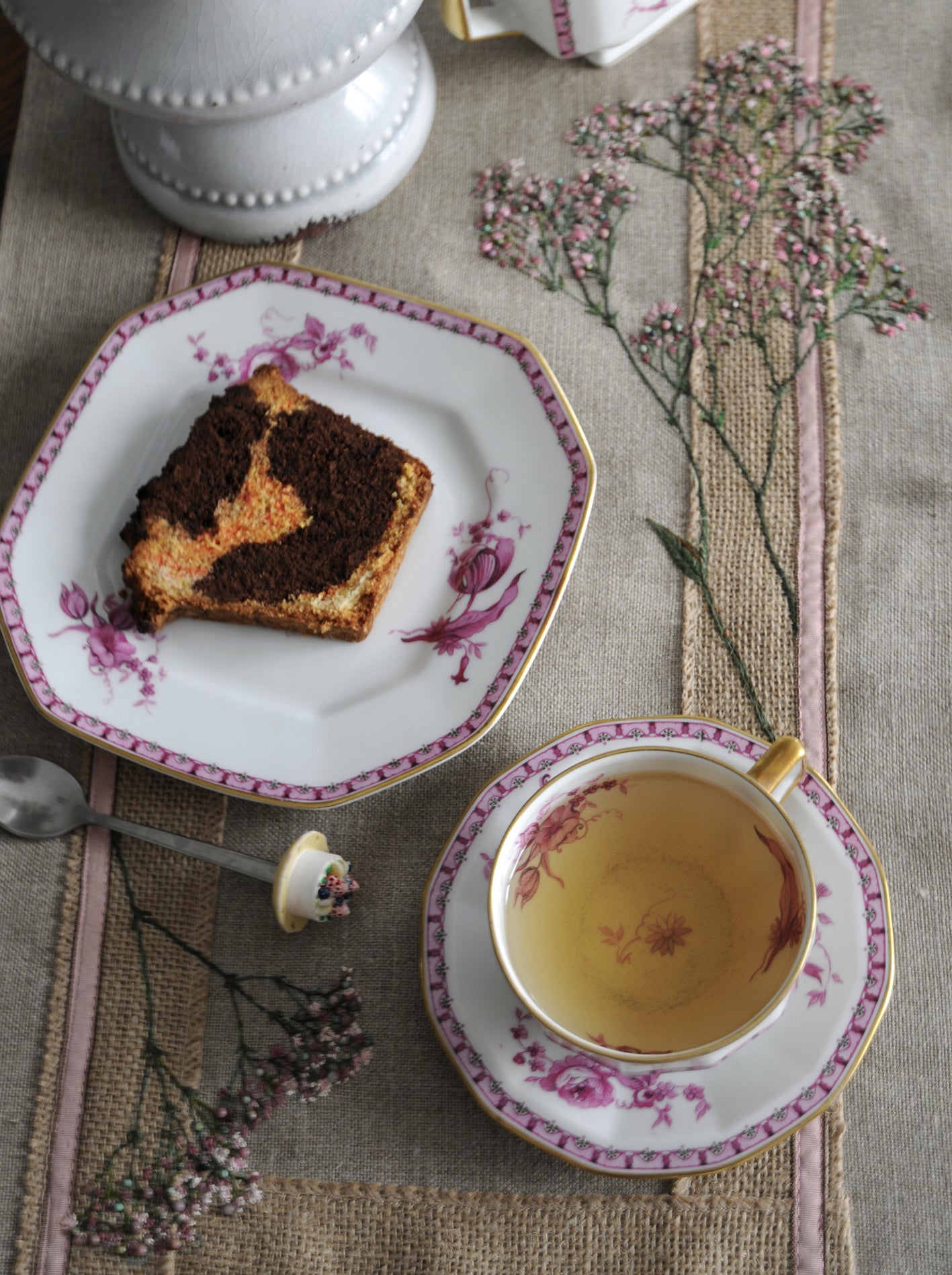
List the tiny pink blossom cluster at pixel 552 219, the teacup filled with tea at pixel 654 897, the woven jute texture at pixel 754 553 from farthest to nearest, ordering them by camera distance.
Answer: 1. the tiny pink blossom cluster at pixel 552 219
2. the woven jute texture at pixel 754 553
3. the teacup filled with tea at pixel 654 897

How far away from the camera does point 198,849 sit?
3.16 feet

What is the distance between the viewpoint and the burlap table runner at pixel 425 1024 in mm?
898

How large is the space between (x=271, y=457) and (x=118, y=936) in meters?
0.49

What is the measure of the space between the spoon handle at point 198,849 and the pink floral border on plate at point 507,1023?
166 millimetres

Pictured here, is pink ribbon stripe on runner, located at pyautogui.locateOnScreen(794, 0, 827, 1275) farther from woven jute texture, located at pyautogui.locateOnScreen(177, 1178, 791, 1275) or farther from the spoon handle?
the spoon handle

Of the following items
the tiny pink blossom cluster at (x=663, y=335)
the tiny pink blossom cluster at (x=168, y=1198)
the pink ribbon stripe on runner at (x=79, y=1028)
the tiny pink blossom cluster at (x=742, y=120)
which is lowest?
the tiny pink blossom cluster at (x=168, y=1198)

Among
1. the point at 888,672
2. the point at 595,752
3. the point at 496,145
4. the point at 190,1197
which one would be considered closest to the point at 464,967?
the point at 595,752

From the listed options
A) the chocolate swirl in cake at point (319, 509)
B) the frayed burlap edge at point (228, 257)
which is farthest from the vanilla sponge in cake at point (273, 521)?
the frayed burlap edge at point (228, 257)

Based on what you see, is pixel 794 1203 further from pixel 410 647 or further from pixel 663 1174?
pixel 410 647

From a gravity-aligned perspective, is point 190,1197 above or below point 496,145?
below

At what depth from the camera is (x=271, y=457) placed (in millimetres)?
1024

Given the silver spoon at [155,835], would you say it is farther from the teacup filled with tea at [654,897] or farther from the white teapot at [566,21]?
the white teapot at [566,21]

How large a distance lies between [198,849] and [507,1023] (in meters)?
0.33

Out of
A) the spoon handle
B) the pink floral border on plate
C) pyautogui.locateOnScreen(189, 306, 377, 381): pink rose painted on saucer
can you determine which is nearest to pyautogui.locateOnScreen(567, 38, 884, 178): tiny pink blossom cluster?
pyautogui.locateOnScreen(189, 306, 377, 381): pink rose painted on saucer
